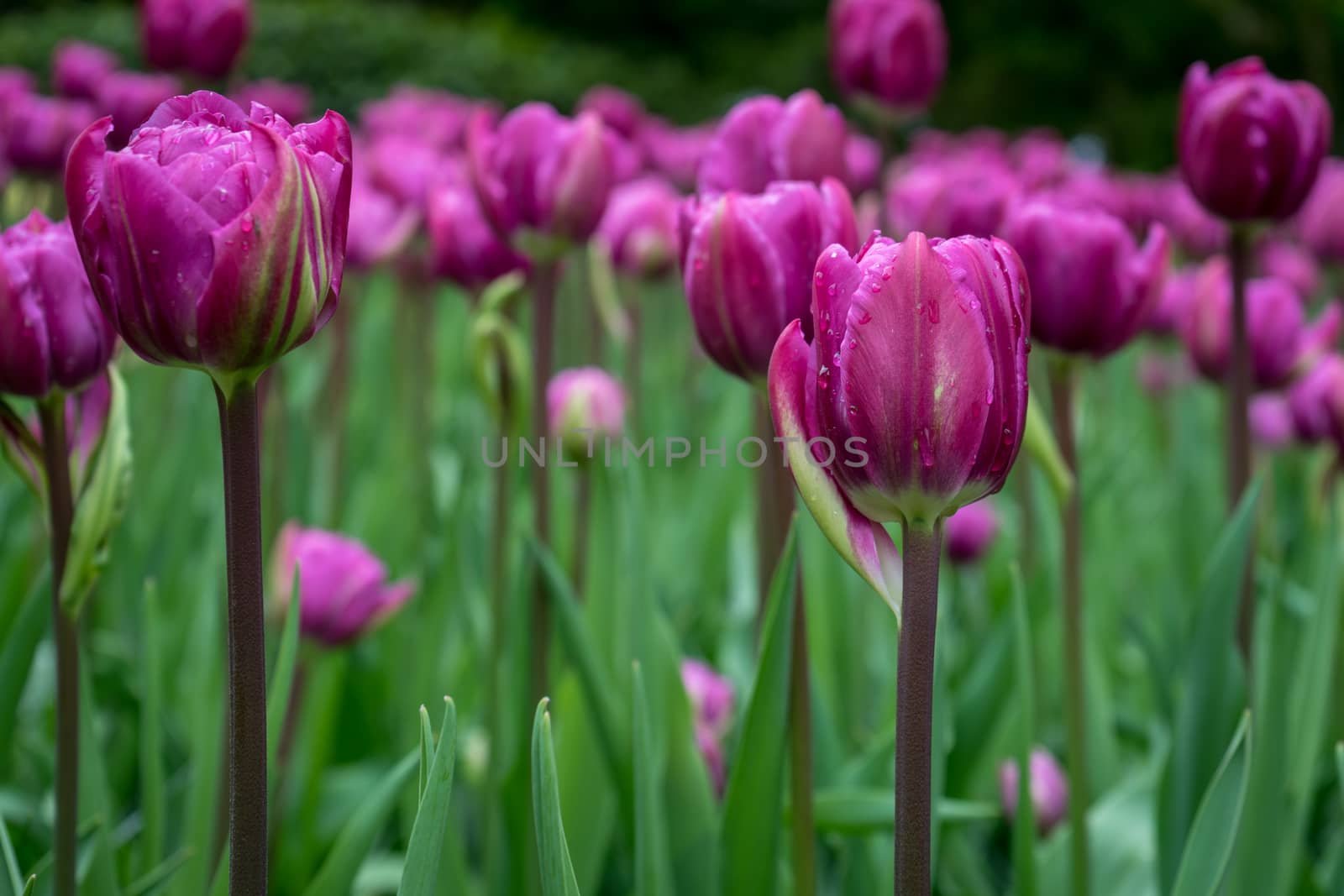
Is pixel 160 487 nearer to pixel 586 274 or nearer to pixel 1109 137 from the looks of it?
pixel 586 274

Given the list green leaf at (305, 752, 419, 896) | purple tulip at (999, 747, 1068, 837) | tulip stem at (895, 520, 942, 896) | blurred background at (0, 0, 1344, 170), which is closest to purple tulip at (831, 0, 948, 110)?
purple tulip at (999, 747, 1068, 837)

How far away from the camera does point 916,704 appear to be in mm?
515

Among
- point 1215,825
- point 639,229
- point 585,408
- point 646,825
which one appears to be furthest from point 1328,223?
point 646,825

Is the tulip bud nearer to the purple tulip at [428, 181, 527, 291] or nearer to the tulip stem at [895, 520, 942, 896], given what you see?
the purple tulip at [428, 181, 527, 291]

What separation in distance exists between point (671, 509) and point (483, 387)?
2.89 feet

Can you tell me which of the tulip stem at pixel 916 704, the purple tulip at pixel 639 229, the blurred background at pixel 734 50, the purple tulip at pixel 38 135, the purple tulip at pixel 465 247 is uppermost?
the blurred background at pixel 734 50

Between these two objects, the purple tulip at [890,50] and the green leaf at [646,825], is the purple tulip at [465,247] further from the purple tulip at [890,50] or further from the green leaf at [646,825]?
the green leaf at [646,825]

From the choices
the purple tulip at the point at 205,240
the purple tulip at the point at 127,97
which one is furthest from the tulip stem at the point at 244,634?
the purple tulip at the point at 127,97

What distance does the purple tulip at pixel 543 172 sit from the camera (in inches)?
45.6

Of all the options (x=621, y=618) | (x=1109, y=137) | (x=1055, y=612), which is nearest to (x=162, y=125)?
(x=621, y=618)

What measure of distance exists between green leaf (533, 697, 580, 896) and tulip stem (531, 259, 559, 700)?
0.48m

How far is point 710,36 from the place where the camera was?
11.8 m

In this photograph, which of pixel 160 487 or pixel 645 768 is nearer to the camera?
pixel 645 768

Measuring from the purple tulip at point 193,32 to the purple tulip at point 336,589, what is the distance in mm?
818
